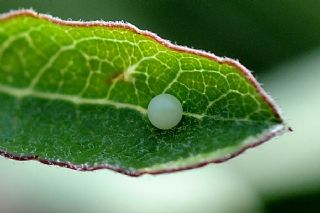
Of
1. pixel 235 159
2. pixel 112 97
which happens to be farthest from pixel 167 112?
pixel 235 159

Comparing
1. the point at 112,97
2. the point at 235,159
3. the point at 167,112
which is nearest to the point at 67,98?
the point at 112,97

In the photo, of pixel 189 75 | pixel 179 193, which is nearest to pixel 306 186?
pixel 179 193

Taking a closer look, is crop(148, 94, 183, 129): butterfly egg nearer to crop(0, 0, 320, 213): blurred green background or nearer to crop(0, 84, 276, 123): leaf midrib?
crop(0, 84, 276, 123): leaf midrib

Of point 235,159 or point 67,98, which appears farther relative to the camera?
point 235,159

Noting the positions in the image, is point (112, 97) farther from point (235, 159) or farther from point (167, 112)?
point (235, 159)

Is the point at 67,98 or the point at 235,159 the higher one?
the point at 235,159
